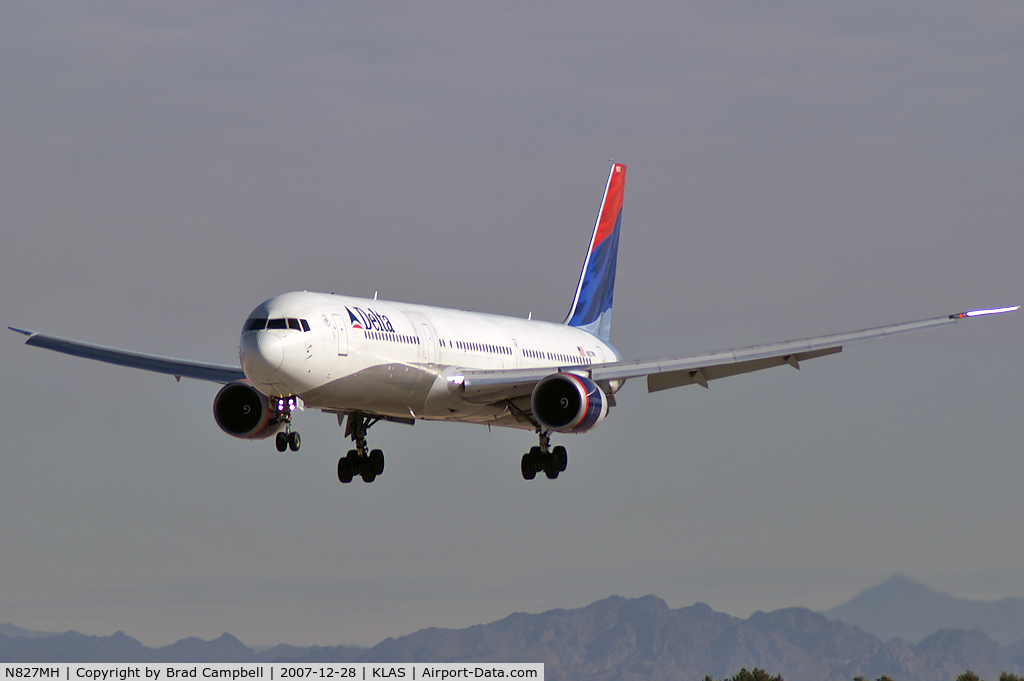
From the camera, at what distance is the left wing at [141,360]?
1850 inches

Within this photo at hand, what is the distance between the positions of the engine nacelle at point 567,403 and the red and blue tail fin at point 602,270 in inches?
599

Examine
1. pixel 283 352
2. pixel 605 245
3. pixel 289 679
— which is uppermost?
pixel 605 245

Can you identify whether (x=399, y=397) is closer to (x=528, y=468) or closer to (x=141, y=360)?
(x=528, y=468)

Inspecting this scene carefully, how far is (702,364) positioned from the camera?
44875mm

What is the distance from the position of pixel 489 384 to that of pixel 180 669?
1650 centimetres

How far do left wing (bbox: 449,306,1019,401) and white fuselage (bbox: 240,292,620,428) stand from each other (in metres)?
0.67

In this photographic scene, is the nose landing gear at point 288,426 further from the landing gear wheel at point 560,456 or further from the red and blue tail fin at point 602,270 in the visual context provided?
the red and blue tail fin at point 602,270

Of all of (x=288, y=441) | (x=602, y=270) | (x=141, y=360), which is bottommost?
(x=288, y=441)

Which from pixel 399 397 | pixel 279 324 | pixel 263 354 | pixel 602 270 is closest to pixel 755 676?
pixel 602 270

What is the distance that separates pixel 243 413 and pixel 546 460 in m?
10.4

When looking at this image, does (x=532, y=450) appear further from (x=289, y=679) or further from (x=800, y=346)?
(x=289, y=679)

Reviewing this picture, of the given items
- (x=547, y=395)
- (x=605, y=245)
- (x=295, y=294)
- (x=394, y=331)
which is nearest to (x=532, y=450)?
(x=547, y=395)

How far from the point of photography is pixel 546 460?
47656 millimetres

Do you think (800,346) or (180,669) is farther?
(800,346)
